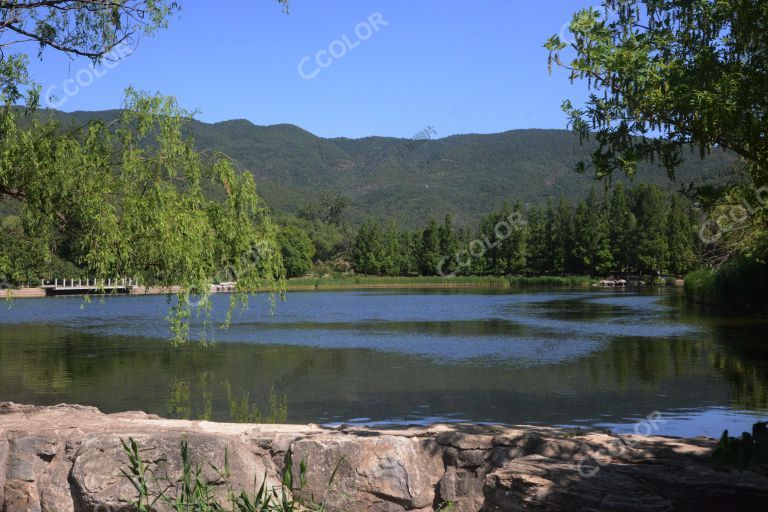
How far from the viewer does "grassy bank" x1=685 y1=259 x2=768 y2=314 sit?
1222 inches

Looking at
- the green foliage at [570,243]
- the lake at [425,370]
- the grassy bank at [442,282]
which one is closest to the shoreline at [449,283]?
the grassy bank at [442,282]

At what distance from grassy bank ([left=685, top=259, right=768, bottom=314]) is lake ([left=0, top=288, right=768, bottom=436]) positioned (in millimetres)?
1469

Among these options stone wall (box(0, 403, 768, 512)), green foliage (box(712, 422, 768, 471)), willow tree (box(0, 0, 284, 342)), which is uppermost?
willow tree (box(0, 0, 284, 342))

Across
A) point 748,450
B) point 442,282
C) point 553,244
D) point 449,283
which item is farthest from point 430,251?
point 748,450

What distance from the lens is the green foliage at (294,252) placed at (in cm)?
9981

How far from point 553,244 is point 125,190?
78.7 m

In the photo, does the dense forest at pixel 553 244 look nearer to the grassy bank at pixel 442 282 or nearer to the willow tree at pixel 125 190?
the grassy bank at pixel 442 282

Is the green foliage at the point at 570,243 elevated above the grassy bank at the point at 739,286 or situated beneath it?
elevated above

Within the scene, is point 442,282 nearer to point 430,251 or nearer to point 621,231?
point 430,251

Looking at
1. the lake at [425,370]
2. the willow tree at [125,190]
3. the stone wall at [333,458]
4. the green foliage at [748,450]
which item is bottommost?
the lake at [425,370]

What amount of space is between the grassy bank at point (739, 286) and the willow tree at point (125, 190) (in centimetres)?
2395

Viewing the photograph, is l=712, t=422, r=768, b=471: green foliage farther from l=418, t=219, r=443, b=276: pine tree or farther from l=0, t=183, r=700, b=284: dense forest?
l=418, t=219, r=443, b=276: pine tree

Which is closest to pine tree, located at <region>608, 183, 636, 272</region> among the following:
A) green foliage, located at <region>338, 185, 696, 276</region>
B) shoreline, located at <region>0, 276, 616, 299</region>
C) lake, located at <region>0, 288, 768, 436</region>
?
green foliage, located at <region>338, 185, 696, 276</region>

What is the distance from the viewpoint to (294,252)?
330 ft
